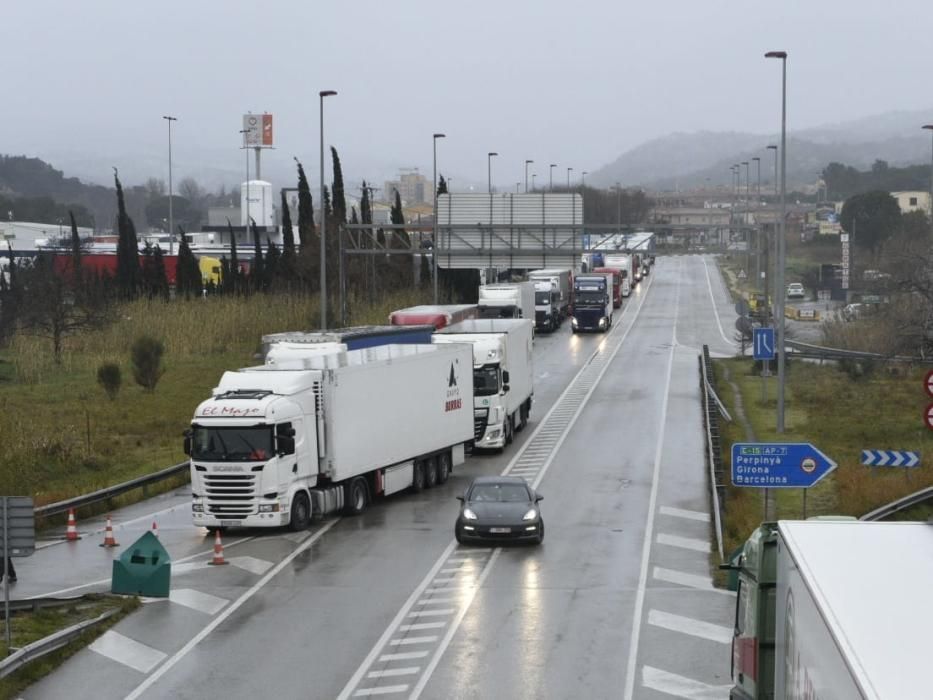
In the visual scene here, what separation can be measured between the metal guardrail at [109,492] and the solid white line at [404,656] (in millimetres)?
13032

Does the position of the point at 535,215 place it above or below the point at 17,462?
above

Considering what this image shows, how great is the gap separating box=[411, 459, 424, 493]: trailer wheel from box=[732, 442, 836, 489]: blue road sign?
12559mm

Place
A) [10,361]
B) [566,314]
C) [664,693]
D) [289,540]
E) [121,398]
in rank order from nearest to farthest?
[664,693] → [289,540] → [121,398] → [10,361] → [566,314]

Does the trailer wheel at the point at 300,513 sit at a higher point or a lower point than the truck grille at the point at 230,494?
lower

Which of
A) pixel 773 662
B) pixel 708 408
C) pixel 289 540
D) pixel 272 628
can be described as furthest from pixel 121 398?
pixel 773 662

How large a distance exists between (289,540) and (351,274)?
5876 cm

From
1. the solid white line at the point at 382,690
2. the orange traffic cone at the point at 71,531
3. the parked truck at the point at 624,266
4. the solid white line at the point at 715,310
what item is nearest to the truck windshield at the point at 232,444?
the orange traffic cone at the point at 71,531

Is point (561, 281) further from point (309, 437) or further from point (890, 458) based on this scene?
Answer: point (890, 458)

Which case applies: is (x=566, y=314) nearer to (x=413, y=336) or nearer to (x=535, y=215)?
(x=535, y=215)

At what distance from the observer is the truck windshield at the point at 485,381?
133 ft

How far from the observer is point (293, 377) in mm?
29562

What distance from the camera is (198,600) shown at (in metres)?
23.4

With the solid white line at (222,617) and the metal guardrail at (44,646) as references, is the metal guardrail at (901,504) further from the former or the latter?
the metal guardrail at (44,646)

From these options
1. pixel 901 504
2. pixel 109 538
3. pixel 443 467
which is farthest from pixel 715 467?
pixel 109 538
